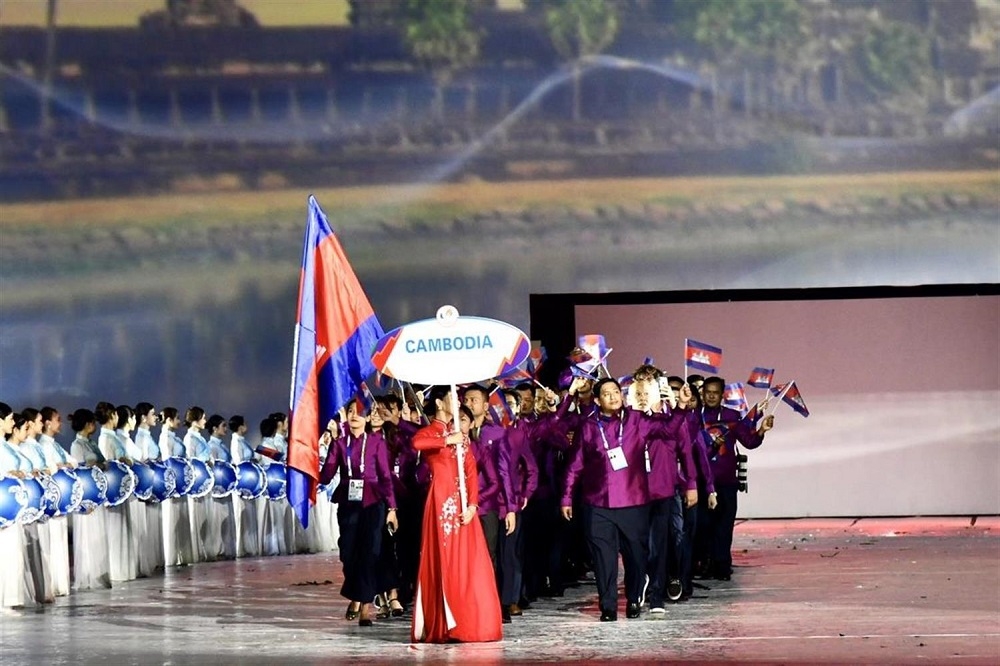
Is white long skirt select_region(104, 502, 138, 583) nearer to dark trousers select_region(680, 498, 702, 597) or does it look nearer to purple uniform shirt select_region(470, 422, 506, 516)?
dark trousers select_region(680, 498, 702, 597)

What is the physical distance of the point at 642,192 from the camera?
21.2m

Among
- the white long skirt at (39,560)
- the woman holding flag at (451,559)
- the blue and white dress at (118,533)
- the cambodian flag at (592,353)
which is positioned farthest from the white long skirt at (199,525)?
the woman holding flag at (451,559)

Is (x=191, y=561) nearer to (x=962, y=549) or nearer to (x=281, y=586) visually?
(x=281, y=586)

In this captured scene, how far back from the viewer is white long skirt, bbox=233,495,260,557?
65.2 ft

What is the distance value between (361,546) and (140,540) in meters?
5.15

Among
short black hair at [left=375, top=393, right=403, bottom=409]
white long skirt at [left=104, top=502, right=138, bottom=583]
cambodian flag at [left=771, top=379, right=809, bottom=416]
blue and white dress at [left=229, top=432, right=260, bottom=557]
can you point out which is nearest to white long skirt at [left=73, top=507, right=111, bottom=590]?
white long skirt at [left=104, top=502, right=138, bottom=583]

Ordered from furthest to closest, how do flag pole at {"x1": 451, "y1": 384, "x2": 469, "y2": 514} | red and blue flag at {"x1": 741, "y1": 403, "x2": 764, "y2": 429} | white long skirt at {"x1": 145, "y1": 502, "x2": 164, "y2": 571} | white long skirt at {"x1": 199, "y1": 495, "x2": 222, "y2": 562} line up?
white long skirt at {"x1": 199, "y1": 495, "x2": 222, "y2": 562}, white long skirt at {"x1": 145, "y1": 502, "x2": 164, "y2": 571}, red and blue flag at {"x1": 741, "y1": 403, "x2": 764, "y2": 429}, flag pole at {"x1": 451, "y1": 384, "x2": 469, "y2": 514}

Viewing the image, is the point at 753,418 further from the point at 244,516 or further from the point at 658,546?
the point at 244,516

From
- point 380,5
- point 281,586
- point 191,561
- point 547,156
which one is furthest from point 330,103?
point 281,586

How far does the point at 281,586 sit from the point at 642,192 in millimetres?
7198

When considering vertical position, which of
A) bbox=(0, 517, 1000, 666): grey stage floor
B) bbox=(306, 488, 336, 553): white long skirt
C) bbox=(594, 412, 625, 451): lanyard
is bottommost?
bbox=(0, 517, 1000, 666): grey stage floor

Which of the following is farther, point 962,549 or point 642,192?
point 642,192

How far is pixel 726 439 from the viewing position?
50.0 ft

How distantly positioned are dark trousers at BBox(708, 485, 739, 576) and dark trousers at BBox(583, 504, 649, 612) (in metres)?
3.07
